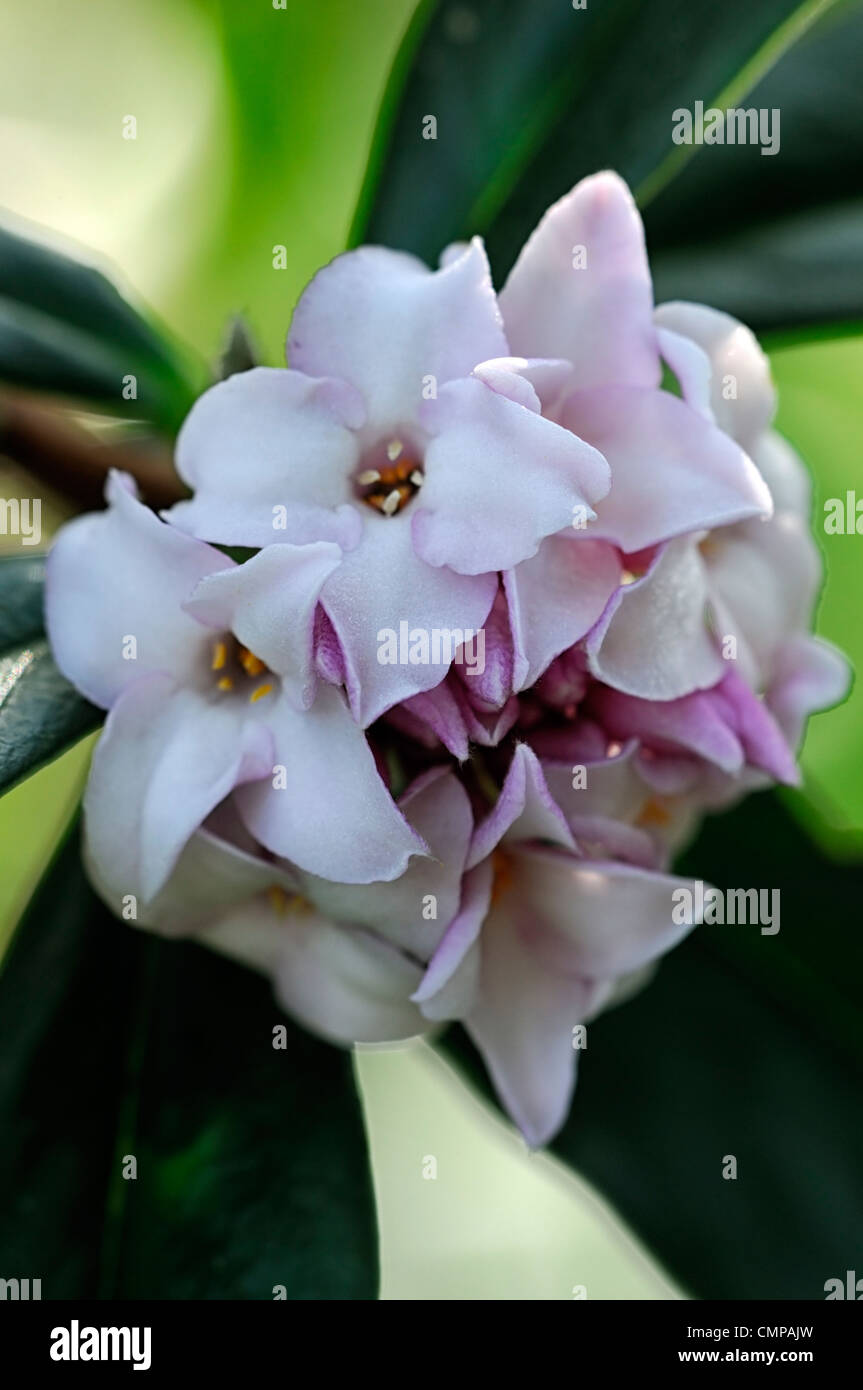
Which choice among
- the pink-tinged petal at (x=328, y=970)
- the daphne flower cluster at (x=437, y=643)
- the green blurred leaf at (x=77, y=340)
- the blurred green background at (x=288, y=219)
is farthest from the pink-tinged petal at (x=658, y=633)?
the blurred green background at (x=288, y=219)

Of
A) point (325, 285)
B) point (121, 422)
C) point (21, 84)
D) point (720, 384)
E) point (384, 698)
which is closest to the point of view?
point (384, 698)

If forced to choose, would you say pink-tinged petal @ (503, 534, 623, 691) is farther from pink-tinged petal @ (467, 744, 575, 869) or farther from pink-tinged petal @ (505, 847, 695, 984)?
pink-tinged petal @ (505, 847, 695, 984)

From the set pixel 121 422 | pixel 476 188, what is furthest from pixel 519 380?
pixel 121 422

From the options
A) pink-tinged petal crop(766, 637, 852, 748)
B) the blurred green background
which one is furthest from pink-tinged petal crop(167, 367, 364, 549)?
the blurred green background

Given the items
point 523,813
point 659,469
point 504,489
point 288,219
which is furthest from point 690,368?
point 288,219

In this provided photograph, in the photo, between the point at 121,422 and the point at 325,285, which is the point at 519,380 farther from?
the point at 121,422

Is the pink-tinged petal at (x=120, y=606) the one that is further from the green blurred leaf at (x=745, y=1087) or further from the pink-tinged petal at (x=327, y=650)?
the green blurred leaf at (x=745, y=1087)

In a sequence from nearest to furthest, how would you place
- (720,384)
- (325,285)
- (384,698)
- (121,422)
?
(384,698), (325,285), (720,384), (121,422)
